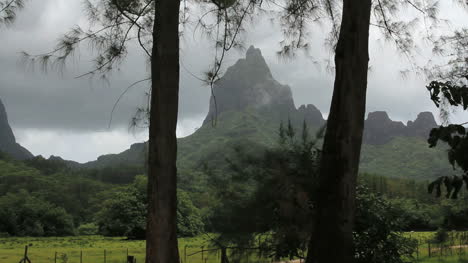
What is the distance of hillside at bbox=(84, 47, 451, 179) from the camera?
337 feet

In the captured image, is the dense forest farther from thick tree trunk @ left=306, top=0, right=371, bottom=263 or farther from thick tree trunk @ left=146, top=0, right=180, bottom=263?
thick tree trunk @ left=146, top=0, right=180, bottom=263

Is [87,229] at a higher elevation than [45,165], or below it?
below

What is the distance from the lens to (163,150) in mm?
6301

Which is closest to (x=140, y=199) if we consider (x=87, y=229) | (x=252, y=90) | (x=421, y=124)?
(x=87, y=229)

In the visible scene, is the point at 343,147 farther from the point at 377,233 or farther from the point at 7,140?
the point at 7,140

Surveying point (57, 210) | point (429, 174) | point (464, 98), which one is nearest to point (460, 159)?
point (464, 98)

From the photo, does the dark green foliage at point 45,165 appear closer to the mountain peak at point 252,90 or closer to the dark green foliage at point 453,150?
the mountain peak at point 252,90

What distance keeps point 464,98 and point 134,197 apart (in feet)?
114

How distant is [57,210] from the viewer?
155 feet

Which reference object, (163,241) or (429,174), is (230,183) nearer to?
(163,241)

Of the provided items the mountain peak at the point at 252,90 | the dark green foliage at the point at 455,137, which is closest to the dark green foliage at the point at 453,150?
the dark green foliage at the point at 455,137

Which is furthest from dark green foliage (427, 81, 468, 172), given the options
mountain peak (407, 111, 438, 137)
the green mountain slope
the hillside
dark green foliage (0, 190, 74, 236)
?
mountain peak (407, 111, 438, 137)

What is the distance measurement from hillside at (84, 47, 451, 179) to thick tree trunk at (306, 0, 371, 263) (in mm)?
69340

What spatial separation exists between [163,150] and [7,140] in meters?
165
